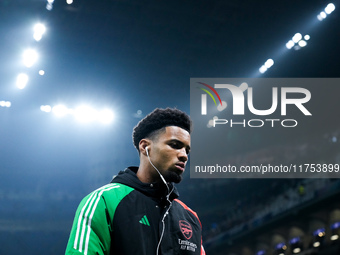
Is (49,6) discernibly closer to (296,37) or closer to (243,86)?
(243,86)

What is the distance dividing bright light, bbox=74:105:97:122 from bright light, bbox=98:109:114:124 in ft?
0.72

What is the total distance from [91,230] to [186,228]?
0.46 meters

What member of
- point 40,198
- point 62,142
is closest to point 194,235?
point 62,142

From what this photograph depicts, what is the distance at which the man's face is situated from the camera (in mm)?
1607

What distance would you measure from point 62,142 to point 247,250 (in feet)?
29.1

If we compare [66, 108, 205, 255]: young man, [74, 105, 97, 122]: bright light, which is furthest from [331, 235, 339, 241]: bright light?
[66, 108, 205, 255]: young man

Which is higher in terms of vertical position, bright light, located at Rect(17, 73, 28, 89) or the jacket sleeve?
bright light, located at Rect(17, 73, 28, 89)

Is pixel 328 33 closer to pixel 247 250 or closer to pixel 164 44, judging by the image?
pixel 164 44

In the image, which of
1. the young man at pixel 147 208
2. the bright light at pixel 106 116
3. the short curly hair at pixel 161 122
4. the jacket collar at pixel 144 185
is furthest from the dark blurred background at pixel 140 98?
the jacket collar at pixel 144 185

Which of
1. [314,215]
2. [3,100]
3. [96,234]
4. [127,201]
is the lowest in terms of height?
[96,234]

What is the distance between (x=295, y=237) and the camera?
49.8 ft

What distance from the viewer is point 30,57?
1034 cm

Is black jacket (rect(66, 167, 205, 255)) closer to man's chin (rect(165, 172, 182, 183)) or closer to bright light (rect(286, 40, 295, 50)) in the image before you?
man's chin (rect(165, 172, 182, 183))

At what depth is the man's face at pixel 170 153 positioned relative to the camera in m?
1.61
